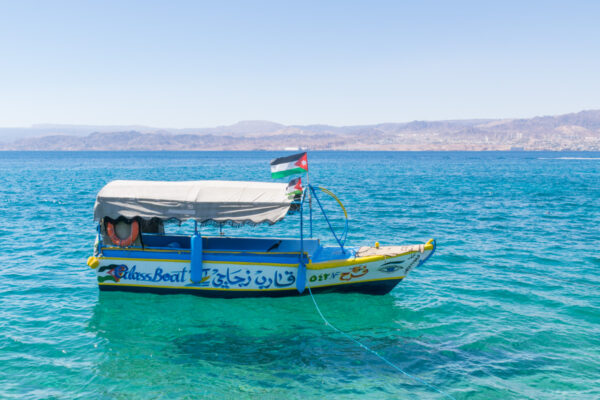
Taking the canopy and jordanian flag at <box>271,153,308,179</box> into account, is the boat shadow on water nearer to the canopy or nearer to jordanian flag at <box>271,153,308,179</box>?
the canopy

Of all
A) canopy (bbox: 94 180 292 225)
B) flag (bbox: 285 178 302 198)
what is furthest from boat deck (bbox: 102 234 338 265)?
flag (bbox: 285 178 302 198)

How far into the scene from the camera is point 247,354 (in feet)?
37.1

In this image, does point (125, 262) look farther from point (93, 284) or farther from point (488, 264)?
point (488, 264)

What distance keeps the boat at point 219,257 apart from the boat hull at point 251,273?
0.10 feet

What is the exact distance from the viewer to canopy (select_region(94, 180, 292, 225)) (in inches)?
531

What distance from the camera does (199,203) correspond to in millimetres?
13578

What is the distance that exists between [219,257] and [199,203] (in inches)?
72.7

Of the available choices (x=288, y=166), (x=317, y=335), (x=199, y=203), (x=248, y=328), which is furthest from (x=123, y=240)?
(x=317, y=335)

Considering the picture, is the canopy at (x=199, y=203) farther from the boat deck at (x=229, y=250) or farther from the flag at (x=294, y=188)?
the boat deck at (x=229, y=250)

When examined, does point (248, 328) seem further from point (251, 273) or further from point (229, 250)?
point (229, 250)

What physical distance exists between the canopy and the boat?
0.10 feet

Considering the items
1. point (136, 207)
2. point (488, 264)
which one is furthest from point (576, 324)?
point (136, 207)

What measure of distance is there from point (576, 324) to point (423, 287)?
4.94 metres

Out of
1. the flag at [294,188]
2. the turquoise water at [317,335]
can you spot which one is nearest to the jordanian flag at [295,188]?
the flag at [294,188]
